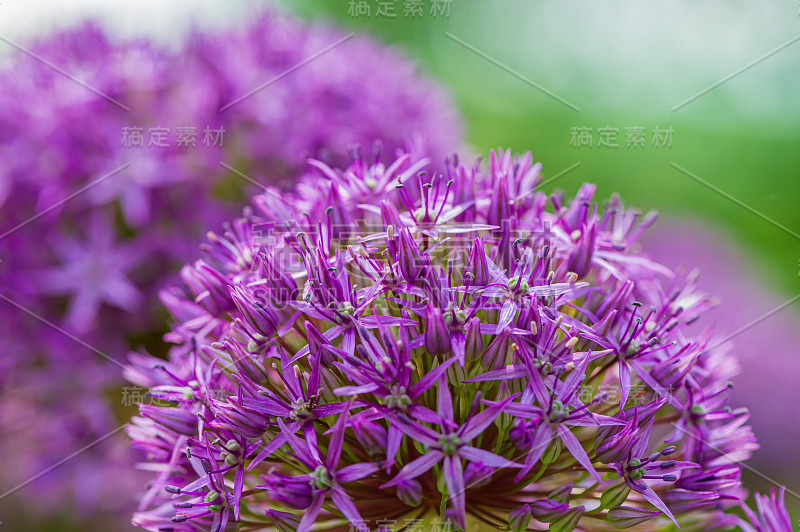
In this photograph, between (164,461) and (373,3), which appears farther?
(373,3)

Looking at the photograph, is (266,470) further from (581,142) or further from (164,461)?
(581,142)

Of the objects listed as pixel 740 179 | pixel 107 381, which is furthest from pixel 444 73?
pixel 107 381

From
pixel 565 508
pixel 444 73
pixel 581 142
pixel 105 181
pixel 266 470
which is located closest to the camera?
pixel 565 508
